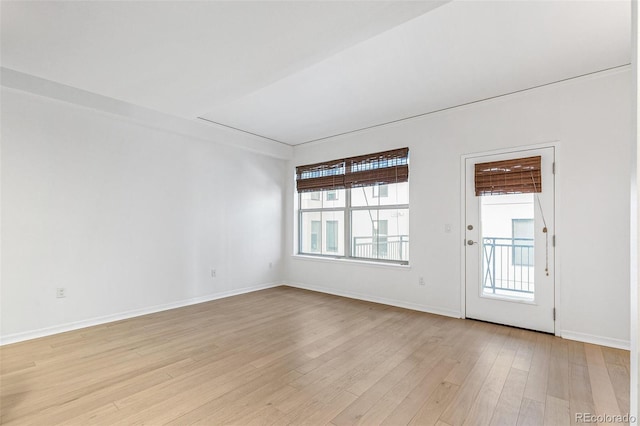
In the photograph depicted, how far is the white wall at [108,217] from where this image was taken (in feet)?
10.4

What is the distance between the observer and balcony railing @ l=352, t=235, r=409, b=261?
15.3 feet

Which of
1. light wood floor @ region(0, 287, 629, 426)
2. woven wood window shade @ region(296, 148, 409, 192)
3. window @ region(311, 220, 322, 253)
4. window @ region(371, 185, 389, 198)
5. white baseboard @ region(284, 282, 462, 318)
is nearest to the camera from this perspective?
light wood floor @ region(0, 287, 629, 426)

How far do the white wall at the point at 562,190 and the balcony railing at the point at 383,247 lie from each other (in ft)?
0.81

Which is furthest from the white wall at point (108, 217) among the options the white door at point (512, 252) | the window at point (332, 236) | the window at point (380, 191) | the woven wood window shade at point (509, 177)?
the woven wood window shade at point (509, 177)

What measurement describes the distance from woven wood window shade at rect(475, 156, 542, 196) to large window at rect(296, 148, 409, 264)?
1017mm

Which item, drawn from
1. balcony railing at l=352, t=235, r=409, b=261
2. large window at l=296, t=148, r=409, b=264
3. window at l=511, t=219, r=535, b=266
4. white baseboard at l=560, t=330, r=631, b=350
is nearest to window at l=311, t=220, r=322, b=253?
large window at l=296, t=148, r=409, b=264

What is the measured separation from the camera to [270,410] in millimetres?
2006

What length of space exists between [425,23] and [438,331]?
306cm

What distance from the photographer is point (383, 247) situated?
16.1 feet

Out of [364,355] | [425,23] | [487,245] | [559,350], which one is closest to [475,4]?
[425,23]

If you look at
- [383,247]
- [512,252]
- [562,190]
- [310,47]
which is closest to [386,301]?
[383,247]

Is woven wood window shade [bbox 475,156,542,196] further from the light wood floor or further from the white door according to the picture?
the light wood floor

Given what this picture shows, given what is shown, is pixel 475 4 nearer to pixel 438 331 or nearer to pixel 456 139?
pixel 456 139

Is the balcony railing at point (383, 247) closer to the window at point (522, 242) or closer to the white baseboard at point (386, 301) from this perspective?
the white baseboard at point (386, 301)
